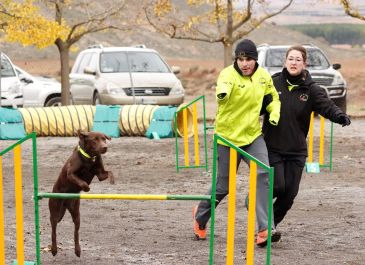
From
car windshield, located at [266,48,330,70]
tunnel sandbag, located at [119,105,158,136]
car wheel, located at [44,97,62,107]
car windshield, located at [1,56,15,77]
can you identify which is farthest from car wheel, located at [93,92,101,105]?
car windshield, located at [266,48,330,70]

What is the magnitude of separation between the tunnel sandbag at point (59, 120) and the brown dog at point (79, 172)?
11969 millimetres

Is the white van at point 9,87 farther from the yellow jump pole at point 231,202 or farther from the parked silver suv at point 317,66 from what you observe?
the yellow jump pole at point 231,202

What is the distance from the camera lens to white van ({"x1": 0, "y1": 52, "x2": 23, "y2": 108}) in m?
22.2

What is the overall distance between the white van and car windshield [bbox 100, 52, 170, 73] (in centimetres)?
194

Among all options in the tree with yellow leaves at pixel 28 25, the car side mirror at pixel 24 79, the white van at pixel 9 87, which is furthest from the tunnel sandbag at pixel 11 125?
the car side mirror at pixel 24 79

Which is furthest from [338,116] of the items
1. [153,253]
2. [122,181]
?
[122,181]

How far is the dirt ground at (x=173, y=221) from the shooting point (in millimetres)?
8328

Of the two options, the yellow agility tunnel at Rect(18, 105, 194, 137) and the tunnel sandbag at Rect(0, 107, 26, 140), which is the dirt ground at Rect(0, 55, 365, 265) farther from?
the yellow agility tunnel at Rect(18, 105, 194, 137)

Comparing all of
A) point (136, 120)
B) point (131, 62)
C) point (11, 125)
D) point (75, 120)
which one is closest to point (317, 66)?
point (131, 62)

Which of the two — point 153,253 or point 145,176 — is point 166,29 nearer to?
point 145,176

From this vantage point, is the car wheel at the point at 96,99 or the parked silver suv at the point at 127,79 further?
the car wheel at the point at 96,99

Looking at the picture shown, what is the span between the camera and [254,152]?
8.44 m

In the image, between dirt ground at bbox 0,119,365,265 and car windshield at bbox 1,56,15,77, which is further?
car windshield at bbox 1,56,15,77

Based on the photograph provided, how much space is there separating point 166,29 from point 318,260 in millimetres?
22431
